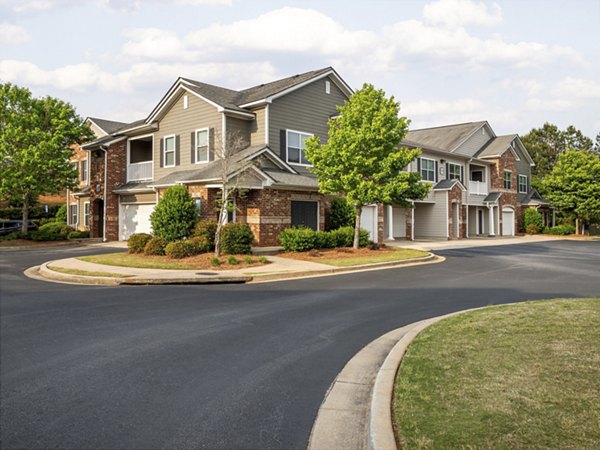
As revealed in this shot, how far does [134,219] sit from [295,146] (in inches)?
447

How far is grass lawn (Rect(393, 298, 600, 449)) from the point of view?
12.2 ft

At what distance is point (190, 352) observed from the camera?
6.68 meters

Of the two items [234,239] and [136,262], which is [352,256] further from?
[136,262]

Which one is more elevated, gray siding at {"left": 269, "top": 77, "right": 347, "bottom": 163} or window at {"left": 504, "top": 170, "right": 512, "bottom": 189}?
gray siding at {"left": 269, "top": 77, "right": 347, "bottom": 163}

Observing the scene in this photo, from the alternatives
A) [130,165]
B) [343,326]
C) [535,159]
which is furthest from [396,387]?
[535,159]

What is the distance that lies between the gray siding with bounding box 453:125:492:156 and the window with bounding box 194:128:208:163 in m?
24.3

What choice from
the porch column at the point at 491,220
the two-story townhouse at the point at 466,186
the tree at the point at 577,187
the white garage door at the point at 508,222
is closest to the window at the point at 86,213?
the two-story townhouse at the point at 466,186

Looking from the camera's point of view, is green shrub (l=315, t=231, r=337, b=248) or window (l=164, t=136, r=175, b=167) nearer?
green shrub (l=315, t=231, r=337, b=248)

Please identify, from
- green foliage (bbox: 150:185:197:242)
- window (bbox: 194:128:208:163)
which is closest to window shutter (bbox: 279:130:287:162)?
window (bbox: 194:128:208:163)

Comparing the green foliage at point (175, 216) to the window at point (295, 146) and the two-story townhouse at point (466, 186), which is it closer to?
the window at point (295, 146)

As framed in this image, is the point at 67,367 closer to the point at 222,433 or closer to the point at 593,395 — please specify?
the point at 222,433

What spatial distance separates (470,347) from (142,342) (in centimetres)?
468

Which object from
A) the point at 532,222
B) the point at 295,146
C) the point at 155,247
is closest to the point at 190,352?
the point at 155,247

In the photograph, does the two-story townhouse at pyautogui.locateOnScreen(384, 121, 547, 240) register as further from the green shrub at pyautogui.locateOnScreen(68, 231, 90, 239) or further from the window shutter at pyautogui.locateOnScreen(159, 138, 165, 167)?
the green shrub at pyautogui.locateOnScreen(68, 231, 90, 239)
